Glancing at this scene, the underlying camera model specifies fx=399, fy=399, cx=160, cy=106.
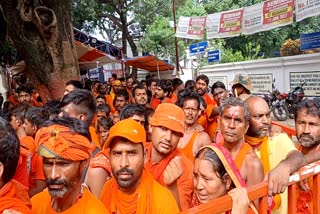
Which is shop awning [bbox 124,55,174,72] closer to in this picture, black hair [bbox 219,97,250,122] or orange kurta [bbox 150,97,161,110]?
orange kurta [bbox 150,97,161,110]

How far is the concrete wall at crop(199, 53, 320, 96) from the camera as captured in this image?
Answer: 13.2 meters

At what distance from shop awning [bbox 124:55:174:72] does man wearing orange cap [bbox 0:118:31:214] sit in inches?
578

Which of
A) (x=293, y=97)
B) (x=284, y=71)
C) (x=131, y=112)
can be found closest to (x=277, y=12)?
(x=293, y=97)

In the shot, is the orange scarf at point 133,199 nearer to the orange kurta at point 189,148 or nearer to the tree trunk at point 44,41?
the orange kurta at point 189,148

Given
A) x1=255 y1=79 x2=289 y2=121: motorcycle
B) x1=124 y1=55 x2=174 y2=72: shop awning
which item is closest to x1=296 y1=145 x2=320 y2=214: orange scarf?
x1=255 y1=79 x2=289 y2=121: motorcycle

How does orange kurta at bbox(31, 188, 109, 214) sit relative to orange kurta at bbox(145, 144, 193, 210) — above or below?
above

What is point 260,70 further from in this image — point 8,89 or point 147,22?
point 147,22

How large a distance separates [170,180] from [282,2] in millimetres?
10224

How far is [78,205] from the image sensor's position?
1.82 metres

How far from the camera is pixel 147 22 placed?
25.8m

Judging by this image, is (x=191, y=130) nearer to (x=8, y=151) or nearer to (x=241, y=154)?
(x=241, y=154)

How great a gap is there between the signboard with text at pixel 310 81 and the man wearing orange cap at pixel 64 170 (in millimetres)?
12196

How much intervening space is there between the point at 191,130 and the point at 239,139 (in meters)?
1.10

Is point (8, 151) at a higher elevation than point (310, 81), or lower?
higher
